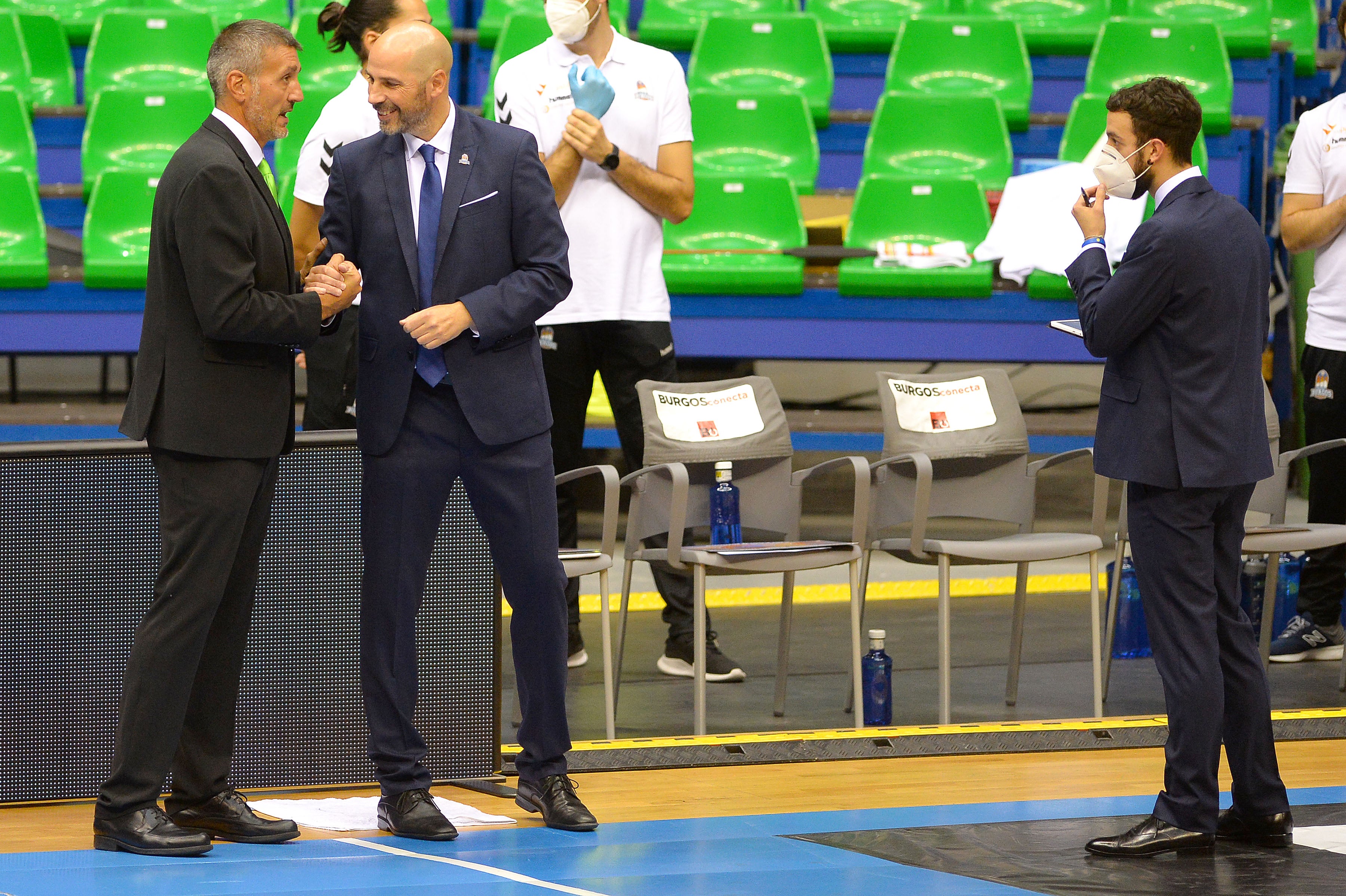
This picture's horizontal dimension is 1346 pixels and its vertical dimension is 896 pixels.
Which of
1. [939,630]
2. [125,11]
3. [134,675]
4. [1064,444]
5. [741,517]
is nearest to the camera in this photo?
[134,675]

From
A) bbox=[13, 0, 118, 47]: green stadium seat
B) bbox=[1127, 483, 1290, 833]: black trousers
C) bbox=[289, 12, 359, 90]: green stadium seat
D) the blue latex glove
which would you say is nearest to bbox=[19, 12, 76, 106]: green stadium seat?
bbox=[13, 0, 118, 47]: green stadium seat

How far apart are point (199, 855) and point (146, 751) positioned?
0.25 m

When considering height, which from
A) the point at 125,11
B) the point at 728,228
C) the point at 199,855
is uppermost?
the point at 125,11

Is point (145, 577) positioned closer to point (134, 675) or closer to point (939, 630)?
point (134, 675)

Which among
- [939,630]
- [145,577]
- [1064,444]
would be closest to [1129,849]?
[939,630]

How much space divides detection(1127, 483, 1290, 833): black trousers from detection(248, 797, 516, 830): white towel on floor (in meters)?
1.51

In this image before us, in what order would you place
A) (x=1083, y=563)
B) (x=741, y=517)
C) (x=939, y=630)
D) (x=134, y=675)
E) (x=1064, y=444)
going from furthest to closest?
(x=1083, y=563)
(x=1064, y=444)
(x=741, y=517)
(x=939, y=630)
(x=134, y=675)

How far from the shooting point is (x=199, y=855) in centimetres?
364

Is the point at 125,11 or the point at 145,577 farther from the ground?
the point at 125,11

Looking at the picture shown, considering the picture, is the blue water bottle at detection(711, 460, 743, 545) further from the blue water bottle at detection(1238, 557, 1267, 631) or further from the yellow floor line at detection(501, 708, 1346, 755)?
the blue water bottle at detection(1238, 557, 1267, 631)

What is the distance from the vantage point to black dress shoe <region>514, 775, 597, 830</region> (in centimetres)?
388

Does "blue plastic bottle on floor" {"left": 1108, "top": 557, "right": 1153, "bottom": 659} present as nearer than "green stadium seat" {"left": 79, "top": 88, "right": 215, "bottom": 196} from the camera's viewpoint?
Yes

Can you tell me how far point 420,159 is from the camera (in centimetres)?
383

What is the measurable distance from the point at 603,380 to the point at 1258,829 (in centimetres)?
250
